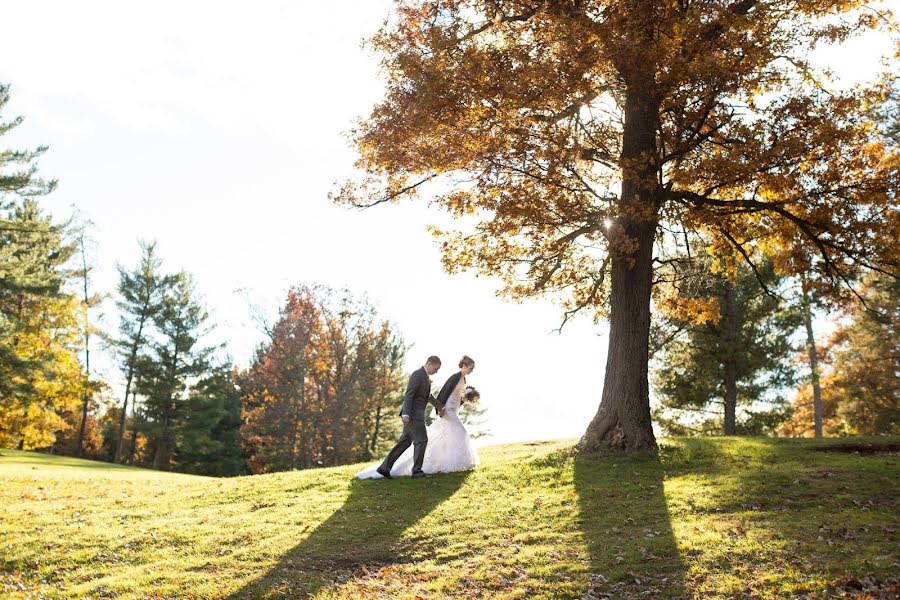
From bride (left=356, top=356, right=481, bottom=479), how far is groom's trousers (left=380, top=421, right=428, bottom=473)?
→ 23 centimetres

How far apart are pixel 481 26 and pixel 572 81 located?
13.0 ft

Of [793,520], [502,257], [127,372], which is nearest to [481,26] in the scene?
[502,257]

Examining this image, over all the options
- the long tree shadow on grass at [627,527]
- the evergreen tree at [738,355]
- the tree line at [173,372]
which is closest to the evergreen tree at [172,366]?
the tree line at [173,372]

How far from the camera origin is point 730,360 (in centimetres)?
2825

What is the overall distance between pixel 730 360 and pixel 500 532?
20.2 meters

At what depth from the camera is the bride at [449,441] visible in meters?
15.1

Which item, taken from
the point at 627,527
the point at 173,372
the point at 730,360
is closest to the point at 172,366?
the point at 173,372

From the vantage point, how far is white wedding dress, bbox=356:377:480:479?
49.6ft

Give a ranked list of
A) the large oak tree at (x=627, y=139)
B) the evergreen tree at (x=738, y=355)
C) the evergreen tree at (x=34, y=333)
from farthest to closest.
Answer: the evergreen tree at (x=34, y=333), the evergreen tree at (x=738, y=355), the large oak tree at (x=627, y=139)

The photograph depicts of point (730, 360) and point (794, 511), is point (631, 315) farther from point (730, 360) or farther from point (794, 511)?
point (730, 360)

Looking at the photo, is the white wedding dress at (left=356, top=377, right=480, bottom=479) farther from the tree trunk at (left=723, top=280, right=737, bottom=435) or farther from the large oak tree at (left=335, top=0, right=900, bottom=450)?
the tree trunk at (left=723, top=280, right=737, bottom=435)

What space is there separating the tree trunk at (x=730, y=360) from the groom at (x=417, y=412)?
17.1m

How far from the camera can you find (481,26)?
17.0m

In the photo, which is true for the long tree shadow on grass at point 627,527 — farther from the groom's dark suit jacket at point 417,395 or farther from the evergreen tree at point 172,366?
the evergreen tree at point 172,366
